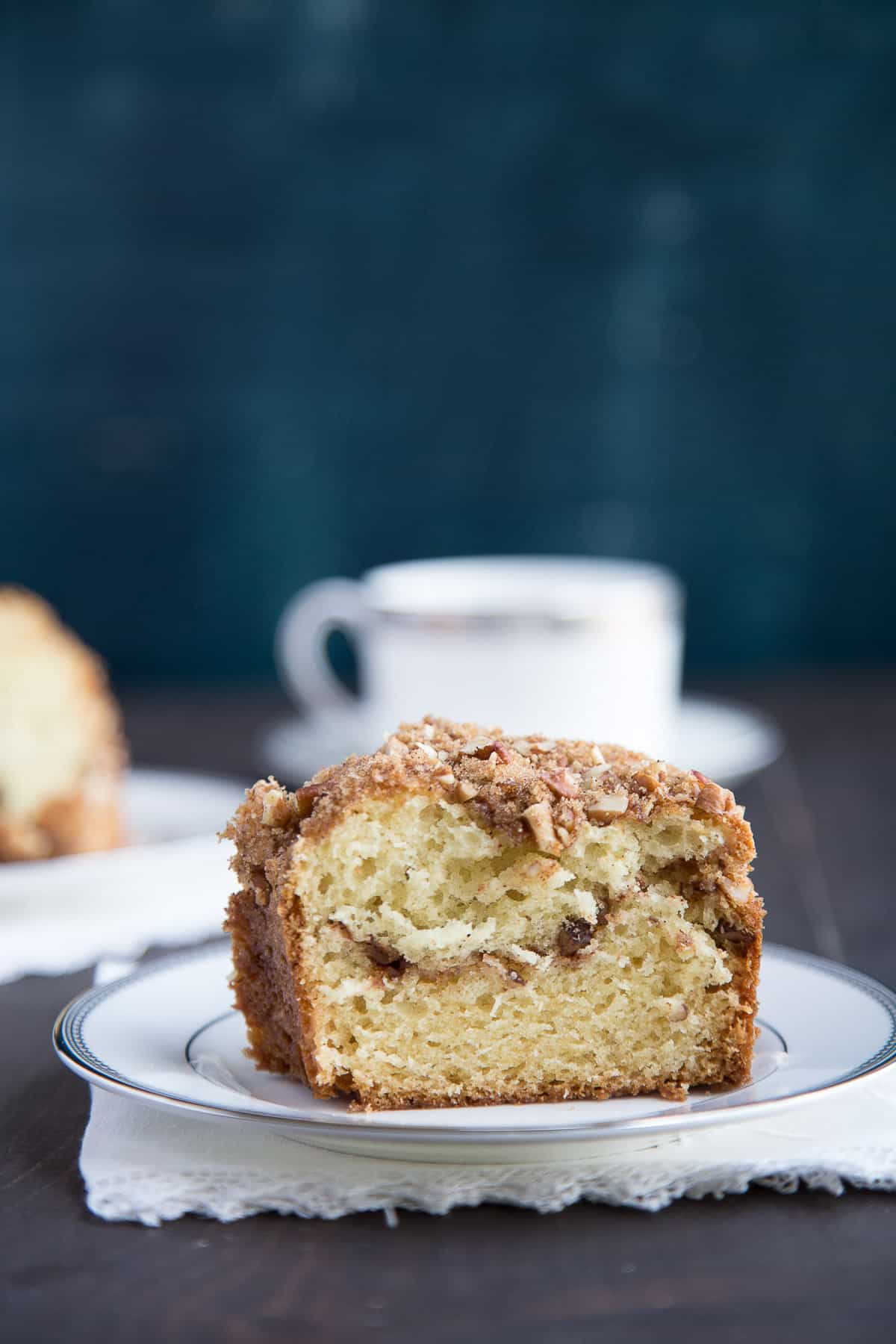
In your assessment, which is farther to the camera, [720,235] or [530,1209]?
[720,235]

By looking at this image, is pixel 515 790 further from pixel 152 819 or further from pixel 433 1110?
pixel 152 819

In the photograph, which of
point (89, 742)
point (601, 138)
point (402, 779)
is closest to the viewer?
point (402, 779)

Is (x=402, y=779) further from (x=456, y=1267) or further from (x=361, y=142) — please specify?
(x=361, y=142)

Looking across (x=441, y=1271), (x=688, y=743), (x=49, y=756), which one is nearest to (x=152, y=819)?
(x=49, y=756)

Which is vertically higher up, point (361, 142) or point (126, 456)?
point (361, 142)

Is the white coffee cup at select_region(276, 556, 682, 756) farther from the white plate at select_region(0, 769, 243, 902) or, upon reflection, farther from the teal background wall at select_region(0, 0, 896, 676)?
the teal background wall at select_region(0, 0, 896, 676)

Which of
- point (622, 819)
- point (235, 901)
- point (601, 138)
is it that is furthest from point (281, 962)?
point (601, 138)

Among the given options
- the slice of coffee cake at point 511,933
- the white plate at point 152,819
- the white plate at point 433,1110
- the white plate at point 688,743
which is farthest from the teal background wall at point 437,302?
the slice of coffee cake at point 511,933

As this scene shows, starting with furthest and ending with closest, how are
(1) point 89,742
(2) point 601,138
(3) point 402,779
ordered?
(2) point 601,138 → (1) point 89,742 → (3) point 402,779
